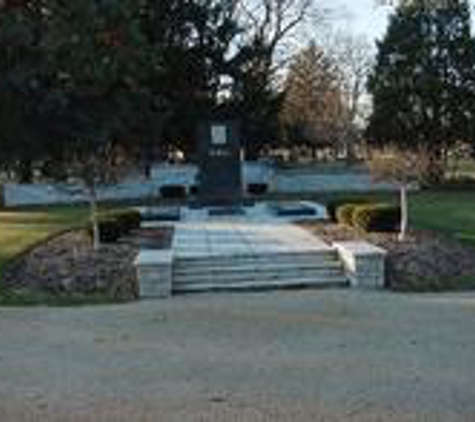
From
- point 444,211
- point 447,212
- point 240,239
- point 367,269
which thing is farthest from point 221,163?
point 367,269

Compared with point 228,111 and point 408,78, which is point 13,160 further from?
point 408,78

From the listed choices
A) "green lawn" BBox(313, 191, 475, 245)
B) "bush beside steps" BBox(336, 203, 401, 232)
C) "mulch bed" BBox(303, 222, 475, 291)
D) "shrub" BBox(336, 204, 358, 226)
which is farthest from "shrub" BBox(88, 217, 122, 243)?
"green lawn" BBox(313, 191, 475, 245)

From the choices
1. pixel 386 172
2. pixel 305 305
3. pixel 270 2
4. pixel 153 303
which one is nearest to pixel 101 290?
pixel 153 303

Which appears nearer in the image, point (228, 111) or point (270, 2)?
point (228, 111)

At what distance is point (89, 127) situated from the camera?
2714 cm

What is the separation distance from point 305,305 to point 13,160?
16012 mm

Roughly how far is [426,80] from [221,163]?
19439mm

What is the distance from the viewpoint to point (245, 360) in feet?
39.9

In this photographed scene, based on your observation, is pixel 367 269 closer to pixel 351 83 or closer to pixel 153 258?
pixel 153 258

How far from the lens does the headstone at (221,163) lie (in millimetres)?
37938

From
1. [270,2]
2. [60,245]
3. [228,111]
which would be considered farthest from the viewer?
[270,2]

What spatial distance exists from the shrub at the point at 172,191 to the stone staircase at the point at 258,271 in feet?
91.2

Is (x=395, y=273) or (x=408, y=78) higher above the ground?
(x=408, y=78)

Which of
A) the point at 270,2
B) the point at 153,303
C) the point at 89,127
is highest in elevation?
the point at 270,2
